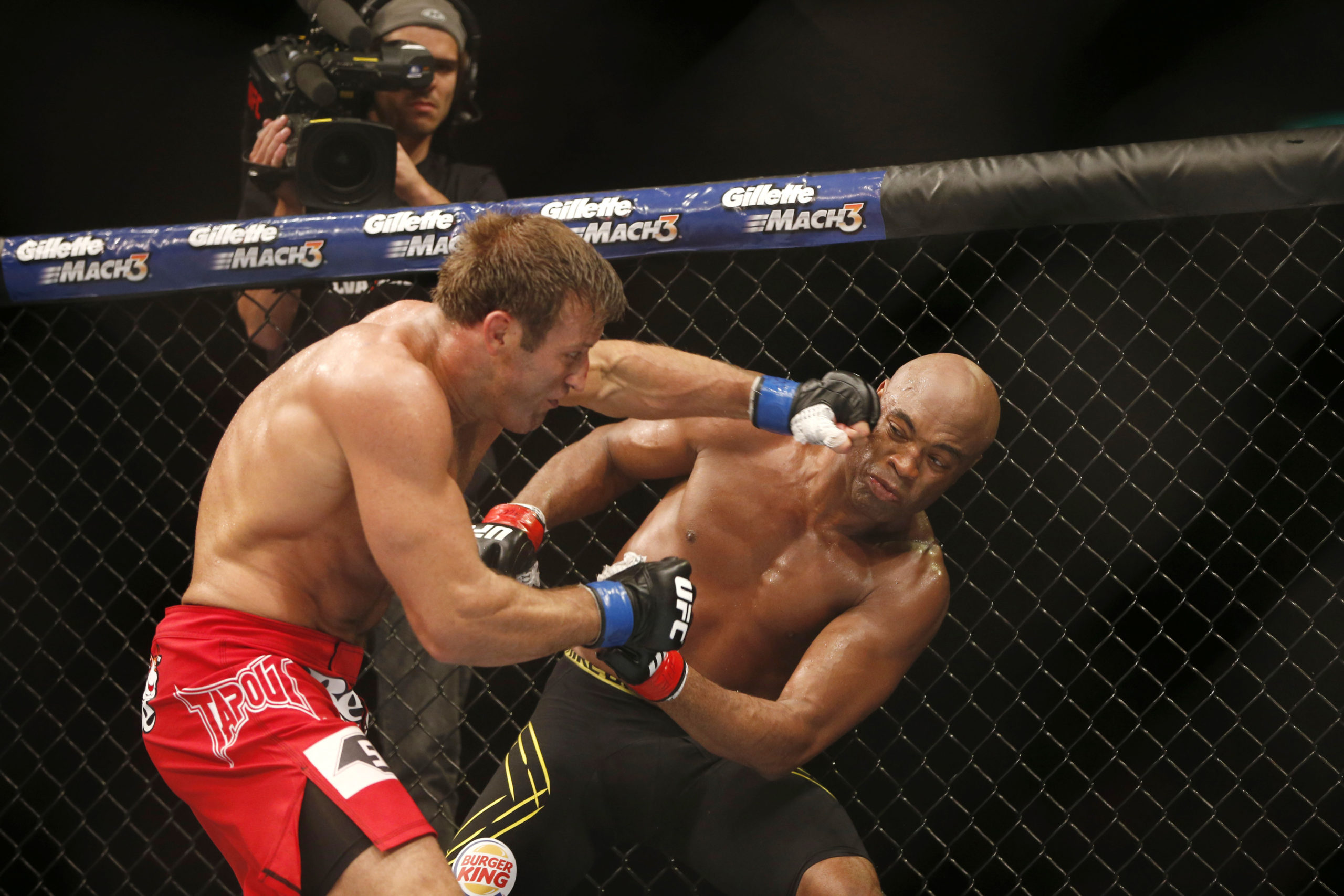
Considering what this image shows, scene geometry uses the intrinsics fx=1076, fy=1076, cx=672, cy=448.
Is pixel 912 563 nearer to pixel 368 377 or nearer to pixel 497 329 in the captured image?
pixel 497 329

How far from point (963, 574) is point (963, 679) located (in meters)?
0.28

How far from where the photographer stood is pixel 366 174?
2.15 m

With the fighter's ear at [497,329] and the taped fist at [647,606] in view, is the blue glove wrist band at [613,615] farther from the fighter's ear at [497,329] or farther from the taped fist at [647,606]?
the fighter's ear at [497,329]


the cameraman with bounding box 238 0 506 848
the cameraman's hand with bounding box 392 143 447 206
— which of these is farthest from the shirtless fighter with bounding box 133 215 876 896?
the cameraman's hand with bounding box 392 143 447 206

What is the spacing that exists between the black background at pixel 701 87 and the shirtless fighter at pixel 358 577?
1676mm

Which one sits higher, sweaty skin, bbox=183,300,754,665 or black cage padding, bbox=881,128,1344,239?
black cage padding, bbox=881,128,1344,239

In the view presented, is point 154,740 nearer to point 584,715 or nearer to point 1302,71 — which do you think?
point 584,715

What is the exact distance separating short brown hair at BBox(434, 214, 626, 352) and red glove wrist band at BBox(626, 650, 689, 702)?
53cm

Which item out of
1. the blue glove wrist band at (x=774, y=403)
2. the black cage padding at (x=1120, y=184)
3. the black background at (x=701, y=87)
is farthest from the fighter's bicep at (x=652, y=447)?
the black background at (x=701, y=87)

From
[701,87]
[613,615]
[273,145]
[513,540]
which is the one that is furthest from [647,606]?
[701,87]

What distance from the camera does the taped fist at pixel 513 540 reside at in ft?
5.67

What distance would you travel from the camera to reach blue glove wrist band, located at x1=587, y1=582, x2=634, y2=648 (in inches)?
58.2

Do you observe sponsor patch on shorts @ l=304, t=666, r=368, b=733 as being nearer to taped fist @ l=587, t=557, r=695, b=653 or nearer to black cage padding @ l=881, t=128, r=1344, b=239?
taped fist @ l=587, t=557, r=695, b=653

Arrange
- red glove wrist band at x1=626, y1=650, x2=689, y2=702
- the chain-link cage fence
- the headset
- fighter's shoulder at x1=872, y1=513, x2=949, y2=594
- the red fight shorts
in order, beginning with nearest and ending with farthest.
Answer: the red fight shorts, red glove wrist band at x1=626, y1=650, x2=689, y2=702, fighter's shoulder at x1=872, y1=513, x2=949, y2=594, the chain-link cage fence, the headset
